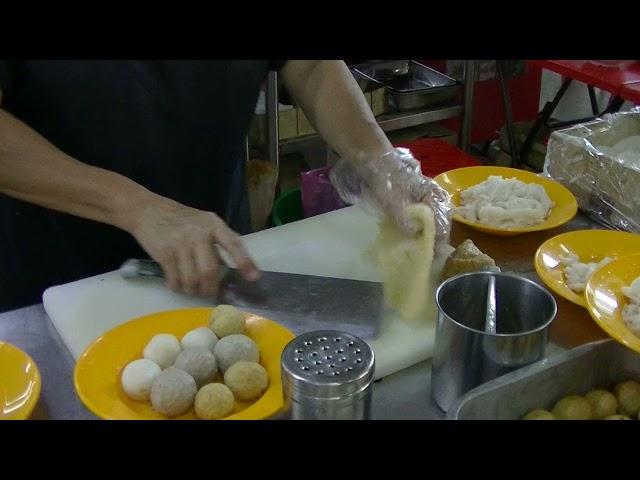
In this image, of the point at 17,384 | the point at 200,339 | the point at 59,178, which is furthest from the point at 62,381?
the point at 59,178

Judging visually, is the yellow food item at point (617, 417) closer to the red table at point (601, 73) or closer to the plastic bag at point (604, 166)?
the plastic bag at point (604, 166)

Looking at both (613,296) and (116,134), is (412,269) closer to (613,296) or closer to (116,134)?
(613,296)

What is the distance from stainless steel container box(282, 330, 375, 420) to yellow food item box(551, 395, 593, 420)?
0.78 feet

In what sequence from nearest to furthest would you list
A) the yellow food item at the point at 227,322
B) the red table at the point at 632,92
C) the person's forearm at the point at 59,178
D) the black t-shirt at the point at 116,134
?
the yellow food item at the point at 227,322 < the person's forearm at the point at 59,178 < the black t-shirt at the point at 116,134 < the red table at the point at 632,92

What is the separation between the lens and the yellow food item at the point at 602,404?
0.86m

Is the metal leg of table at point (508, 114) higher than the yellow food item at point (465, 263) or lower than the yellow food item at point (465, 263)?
lower

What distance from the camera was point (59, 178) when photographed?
1058 millimetres

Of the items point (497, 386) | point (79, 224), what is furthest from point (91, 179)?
point (497, 386)

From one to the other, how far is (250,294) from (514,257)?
0.44m

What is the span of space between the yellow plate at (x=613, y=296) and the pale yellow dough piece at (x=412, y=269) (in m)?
0.21

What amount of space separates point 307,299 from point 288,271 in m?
0.14

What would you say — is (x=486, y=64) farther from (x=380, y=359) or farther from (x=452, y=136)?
(x=380, y=359)

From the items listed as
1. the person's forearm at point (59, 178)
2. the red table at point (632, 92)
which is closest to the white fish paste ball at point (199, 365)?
the person's forearm at point (59, 178)

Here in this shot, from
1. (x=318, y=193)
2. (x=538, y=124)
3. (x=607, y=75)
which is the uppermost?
(x=607, y=75)
